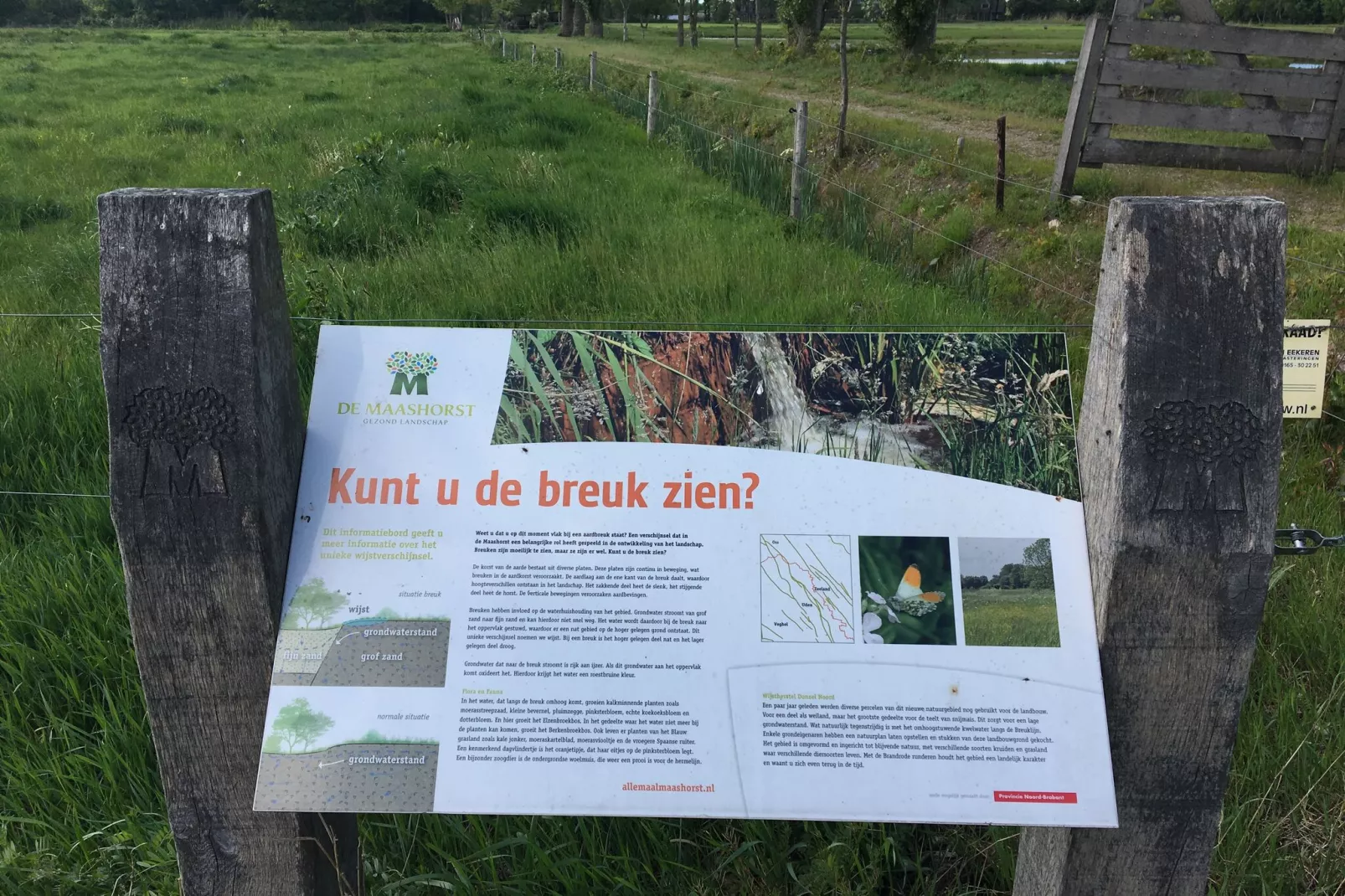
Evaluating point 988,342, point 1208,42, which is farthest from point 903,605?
point 1208,42

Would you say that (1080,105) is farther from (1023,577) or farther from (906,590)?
(906,590)

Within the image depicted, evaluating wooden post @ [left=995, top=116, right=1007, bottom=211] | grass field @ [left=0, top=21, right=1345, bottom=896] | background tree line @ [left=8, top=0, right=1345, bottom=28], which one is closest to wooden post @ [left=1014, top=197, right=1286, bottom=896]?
grass field @ [left=0, top=21, right=1345, bottom=896]

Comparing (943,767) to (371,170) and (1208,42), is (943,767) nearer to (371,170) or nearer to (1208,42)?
(371,170)

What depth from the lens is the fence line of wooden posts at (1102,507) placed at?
1430 mm

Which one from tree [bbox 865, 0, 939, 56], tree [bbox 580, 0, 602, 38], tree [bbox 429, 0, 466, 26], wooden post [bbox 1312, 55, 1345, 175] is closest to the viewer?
wooden post [bbox 1312, 55, 1345, 175]

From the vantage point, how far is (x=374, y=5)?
216 feet

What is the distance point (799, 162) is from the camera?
7668 millimetres

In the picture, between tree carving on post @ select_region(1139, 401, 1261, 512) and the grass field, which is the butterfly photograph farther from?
the grass field

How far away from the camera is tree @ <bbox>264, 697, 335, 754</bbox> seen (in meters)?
1.49

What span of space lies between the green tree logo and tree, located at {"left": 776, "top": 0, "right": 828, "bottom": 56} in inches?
908

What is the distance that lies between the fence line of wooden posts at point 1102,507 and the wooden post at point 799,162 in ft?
20.6

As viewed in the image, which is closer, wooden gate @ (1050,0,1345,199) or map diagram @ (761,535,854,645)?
map diagram @ (761,535,854,645)

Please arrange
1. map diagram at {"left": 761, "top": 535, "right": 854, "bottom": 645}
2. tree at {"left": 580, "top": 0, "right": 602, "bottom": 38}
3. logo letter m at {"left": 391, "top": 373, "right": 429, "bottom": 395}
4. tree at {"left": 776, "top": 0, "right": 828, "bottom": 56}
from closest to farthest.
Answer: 1. map diagram at {"left": 761, "top": 535, "right": 854, "bottom": 645}
2. logo letter m at {"left": 391, "top": 373, "right": 429, "bottom": 395}
3. tree at {"left": 776, "top": 0, "right": 828, "bottom": 56}
4. tree at {"left": 580, "top": 0, "right": 602, "bottom": 38}

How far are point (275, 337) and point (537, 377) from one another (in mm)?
485
